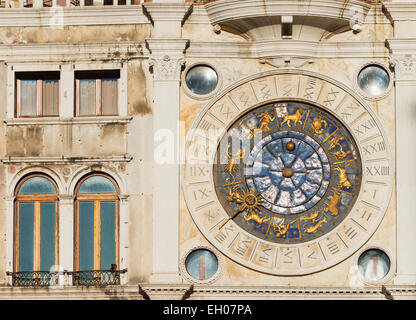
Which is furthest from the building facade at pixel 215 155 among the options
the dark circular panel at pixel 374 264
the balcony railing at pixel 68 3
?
the balcony railing at pixel 68 3

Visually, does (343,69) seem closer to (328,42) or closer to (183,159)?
(328,42)

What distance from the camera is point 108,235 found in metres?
41.4

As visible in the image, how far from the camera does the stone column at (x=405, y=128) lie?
40.5 metres

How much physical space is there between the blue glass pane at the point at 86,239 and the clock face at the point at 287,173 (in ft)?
7.28

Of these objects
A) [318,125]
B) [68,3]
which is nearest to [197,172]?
[318,125]

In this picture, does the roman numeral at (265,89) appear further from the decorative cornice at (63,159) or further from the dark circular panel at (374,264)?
the dark circular panel at (374,264)

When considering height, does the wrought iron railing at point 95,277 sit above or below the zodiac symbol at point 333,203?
below

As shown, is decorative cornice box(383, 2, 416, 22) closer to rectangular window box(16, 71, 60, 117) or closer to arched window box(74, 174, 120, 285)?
arched window box(74, 174, 120, 285)

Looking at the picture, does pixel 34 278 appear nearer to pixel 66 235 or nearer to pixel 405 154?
pixel 66 235

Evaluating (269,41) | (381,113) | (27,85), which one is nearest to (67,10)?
(27,85)

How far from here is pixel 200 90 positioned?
136ft

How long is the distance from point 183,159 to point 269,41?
3.11 meters

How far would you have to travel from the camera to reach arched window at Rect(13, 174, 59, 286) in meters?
41.4
